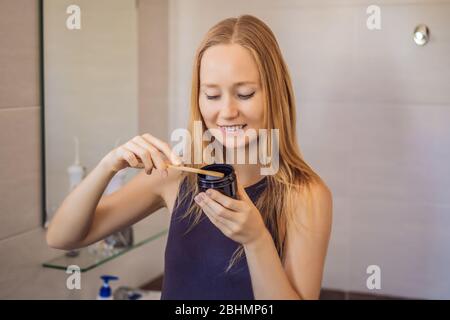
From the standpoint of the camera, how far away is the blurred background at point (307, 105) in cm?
108

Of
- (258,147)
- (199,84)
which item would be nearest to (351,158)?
(258,147)

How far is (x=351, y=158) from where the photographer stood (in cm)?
112

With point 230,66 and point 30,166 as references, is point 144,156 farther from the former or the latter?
point 30,166

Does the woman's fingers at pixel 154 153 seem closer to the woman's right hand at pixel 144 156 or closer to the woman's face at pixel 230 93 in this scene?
the woman's right hand at pixel 144 156

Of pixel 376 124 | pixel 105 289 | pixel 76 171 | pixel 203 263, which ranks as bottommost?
pixel 105 289

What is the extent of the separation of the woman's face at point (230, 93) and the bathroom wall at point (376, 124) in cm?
7

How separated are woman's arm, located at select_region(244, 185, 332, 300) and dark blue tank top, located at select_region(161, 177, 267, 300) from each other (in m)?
0.04

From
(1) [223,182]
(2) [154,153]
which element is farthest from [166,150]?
(1) [223,182]

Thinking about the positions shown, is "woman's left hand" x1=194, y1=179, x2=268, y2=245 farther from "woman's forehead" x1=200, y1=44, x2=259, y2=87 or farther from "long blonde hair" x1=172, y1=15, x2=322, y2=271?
"woman's forehead" x1=200, y1=44, x2=259, y2=87

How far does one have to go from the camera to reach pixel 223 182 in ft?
3.31

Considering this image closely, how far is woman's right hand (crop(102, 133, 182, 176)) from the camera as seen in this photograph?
1071mm

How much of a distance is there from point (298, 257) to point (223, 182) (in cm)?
17

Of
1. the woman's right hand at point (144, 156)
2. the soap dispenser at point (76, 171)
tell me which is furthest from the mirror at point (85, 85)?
the woman's right hand at point (144, 156)

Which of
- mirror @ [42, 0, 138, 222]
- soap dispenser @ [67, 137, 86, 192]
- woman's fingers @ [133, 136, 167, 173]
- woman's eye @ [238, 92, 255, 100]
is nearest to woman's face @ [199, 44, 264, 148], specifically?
woman's eye @ [238, 92, 255, 100]
